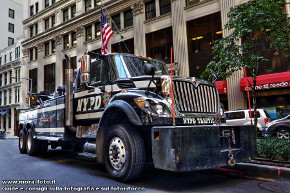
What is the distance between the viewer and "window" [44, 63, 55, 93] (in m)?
33.3

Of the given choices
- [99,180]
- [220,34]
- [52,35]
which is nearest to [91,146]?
[99,180]

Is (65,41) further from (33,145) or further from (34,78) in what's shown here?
(33,145)

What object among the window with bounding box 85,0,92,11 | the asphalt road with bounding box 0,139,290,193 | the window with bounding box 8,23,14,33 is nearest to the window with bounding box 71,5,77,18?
the window with bounding box 85,0,92,11

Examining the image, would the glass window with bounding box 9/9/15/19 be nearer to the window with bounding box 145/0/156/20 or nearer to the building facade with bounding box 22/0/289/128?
the building facade with bounding box 22/0/289/128

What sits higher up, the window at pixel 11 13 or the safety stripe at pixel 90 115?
the window at pixel 11 13

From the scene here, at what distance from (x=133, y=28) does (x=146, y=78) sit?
20.3 meters

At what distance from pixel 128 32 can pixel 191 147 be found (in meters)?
22.3

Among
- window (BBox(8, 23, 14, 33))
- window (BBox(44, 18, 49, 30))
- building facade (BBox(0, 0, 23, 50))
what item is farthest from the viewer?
window (BBox(8, 23, 14, 33))

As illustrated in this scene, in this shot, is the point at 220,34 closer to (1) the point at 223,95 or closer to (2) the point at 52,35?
(1) the point at 223,95

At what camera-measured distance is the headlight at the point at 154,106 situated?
184 inches

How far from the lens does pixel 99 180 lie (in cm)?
543

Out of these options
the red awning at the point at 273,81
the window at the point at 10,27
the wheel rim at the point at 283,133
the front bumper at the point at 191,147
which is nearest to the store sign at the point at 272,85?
the red awning at the point at 273,81

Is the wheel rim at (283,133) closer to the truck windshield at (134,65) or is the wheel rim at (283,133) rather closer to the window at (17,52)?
the truck windshield at (134,65)

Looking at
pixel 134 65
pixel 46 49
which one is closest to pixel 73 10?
pixel 46 49
